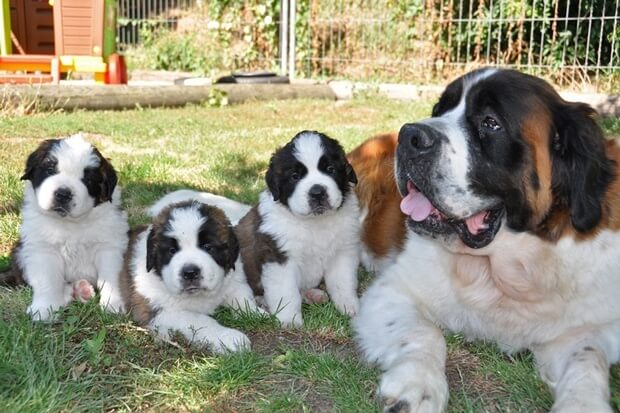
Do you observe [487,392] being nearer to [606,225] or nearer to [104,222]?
[606,225]

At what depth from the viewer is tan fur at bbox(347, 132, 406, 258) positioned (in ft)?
12.2

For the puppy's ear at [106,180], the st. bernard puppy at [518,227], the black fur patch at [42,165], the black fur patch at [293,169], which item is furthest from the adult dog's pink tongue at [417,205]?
the black fur patch at [42,165]

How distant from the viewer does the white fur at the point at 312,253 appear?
3393 millimetres

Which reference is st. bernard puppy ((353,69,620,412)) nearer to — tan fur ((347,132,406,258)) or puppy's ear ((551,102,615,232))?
puppy's ear ((551,102,615,232))

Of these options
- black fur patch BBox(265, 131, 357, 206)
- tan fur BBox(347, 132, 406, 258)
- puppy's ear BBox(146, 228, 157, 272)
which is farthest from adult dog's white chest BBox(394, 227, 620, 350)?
puppy's ear BBox(146, 228, 157, 272)

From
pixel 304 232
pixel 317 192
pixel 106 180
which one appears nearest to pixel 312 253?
pixel 304 232

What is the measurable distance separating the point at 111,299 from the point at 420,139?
1606 millimetres

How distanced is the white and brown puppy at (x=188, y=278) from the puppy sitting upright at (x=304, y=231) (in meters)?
0.22

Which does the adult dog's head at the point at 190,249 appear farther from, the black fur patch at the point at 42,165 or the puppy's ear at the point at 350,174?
the puppy's ear at the point at 350,174

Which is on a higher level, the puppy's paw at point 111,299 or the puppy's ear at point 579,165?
the puppy's ear at point 579,165

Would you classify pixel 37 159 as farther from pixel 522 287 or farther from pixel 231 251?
pixel 522 287

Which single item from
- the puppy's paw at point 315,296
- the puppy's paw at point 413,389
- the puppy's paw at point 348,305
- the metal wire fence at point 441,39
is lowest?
the puppy's paw at point 315,296

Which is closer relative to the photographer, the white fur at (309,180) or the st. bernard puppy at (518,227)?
the st. bernard puppy at (518,227)

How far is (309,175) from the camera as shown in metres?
3.43
